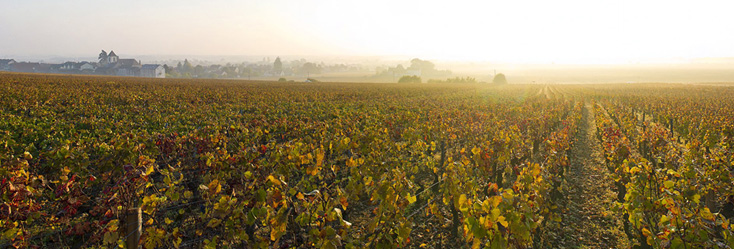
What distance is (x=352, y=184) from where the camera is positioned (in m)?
4.61

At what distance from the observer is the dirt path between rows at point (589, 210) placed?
564 cm

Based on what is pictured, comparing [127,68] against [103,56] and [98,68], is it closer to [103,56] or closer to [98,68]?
[98,68]

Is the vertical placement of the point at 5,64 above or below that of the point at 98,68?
above

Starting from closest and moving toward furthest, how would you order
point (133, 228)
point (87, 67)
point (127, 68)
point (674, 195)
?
point (133, 228) < point (674, 195) < point (127, 68) < point (87, 67)

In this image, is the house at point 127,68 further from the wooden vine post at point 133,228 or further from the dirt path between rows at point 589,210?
the wooden vine post at point 133,228

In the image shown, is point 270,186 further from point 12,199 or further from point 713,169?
point 713,169

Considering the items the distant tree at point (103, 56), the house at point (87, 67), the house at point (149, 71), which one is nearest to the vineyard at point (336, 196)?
the house at point (149, 71)

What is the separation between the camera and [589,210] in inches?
269

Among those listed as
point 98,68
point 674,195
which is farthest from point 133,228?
point 98,68

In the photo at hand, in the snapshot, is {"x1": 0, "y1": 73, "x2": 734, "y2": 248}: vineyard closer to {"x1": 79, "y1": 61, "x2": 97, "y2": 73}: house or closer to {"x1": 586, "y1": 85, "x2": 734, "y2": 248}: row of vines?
{"x1": 586, "y1": 85, "x2": 734, "y2": 248}: row of vines

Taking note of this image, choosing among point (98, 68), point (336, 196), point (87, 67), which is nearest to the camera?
point (336, 196)

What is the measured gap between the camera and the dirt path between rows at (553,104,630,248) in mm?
5637

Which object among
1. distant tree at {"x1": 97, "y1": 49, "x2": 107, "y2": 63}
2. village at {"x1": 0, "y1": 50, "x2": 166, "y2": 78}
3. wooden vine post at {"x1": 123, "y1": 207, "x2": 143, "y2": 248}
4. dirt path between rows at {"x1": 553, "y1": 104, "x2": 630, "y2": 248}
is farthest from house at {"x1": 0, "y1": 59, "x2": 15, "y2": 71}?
dirt path between rows at {"x1": 553, "y1": 104, "x2": 630, "y2": 248}

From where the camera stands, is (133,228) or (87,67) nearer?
(133,228)
